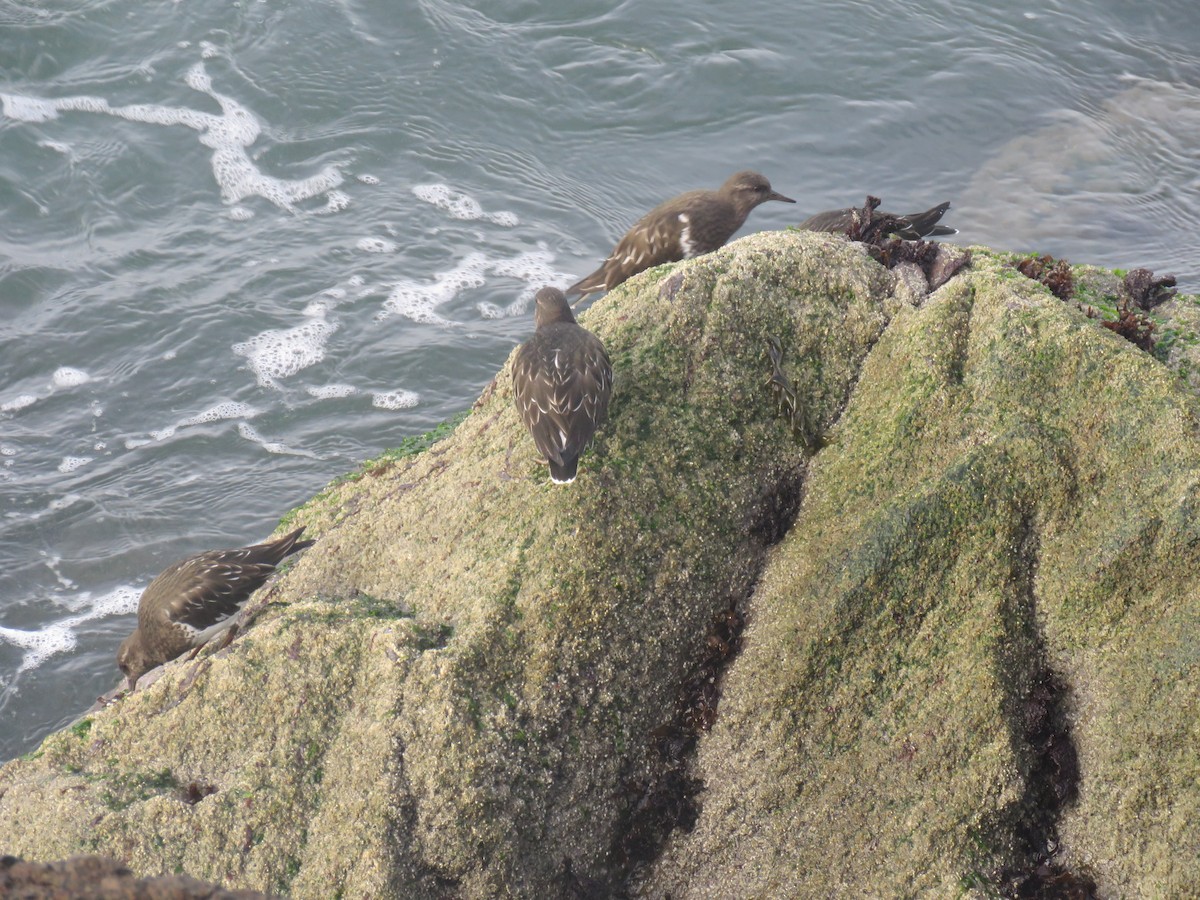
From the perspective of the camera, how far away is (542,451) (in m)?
3.87

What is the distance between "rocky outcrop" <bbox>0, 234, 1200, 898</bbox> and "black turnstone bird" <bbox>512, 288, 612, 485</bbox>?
0.45 feet

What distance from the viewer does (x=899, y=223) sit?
15.9ft

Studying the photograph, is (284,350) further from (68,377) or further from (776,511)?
(776,511)

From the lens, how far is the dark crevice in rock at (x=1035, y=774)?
330 cm

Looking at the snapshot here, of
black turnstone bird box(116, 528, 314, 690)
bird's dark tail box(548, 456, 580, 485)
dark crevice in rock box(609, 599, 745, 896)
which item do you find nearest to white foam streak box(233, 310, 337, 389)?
black turnstone bird box(116, 528, 314, 690)

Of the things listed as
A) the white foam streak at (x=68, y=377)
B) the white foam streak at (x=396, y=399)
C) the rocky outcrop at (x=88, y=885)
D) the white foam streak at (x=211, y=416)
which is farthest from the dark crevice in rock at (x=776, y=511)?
the white foam streak at (x=68, y=377)

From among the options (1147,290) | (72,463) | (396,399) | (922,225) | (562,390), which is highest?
(1147,290)

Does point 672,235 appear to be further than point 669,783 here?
Yes

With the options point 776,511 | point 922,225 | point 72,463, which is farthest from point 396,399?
point 776,511

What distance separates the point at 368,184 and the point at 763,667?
33.3 ft

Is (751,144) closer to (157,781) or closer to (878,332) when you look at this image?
(878,332)

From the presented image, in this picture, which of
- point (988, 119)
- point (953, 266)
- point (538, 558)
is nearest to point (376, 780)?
point (538, 558)

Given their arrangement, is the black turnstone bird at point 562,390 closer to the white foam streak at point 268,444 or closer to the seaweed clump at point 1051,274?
the seaweed clump at point 1051,274

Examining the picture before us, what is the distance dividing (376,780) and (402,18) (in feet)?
43.5
